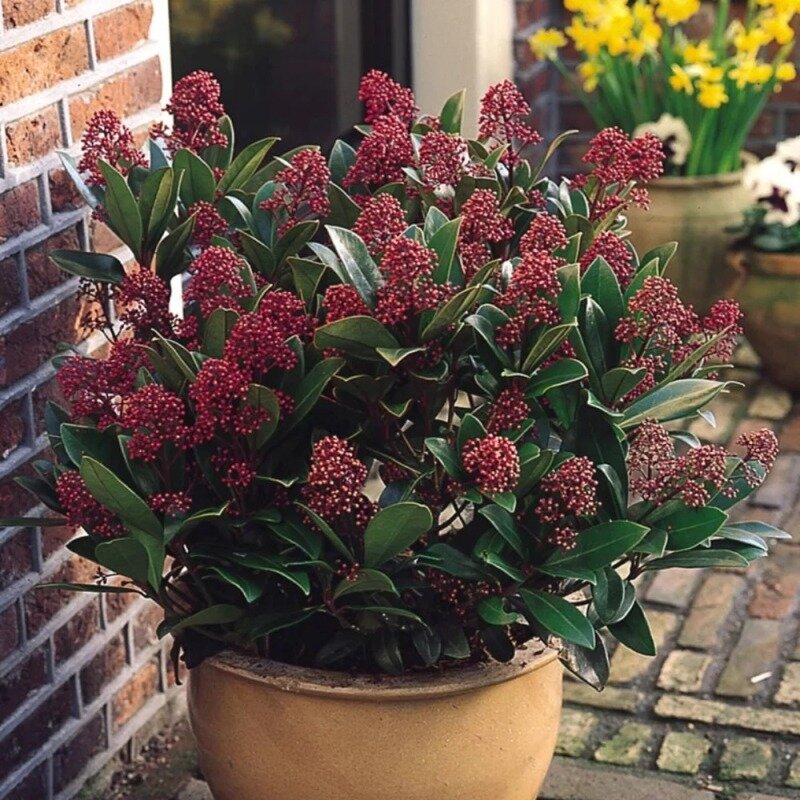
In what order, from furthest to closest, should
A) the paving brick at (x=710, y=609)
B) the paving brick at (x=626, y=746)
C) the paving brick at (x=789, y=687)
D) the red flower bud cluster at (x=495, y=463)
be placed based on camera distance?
the paving brick at (x=710, y=609) < the paving brick at (x=789, y=687) < the paving brick at (x=626, y=746) < the red flower bud cluster at (x=495, y=463)

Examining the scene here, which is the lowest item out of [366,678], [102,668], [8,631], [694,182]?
[102,668]

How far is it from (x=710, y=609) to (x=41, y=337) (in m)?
1.51

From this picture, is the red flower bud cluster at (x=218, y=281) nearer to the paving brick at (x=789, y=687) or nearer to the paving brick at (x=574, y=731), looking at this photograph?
the paving brick at (x=574, y=731)

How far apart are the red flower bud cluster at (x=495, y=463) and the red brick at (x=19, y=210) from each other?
0.75m

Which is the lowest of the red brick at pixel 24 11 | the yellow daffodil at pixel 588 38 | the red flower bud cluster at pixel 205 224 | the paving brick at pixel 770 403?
the paving brick at pixel 770 403

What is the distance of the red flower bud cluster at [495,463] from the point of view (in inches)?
61.6

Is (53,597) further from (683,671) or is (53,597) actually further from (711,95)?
(711,95)

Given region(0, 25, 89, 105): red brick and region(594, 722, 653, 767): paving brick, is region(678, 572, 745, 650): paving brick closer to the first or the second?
region(594, 722, 653, 767): paving brick

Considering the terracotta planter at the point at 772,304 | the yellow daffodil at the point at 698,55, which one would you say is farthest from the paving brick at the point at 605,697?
the yellow daffodil at the point at 698,55

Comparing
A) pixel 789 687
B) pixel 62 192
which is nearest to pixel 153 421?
pixel 62 192

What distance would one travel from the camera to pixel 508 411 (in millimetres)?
1660

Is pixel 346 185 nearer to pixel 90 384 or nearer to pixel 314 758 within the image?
pixel 90 384

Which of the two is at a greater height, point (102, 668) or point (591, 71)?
point (591, 71)

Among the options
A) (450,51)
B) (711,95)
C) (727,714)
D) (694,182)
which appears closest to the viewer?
(727,714)
